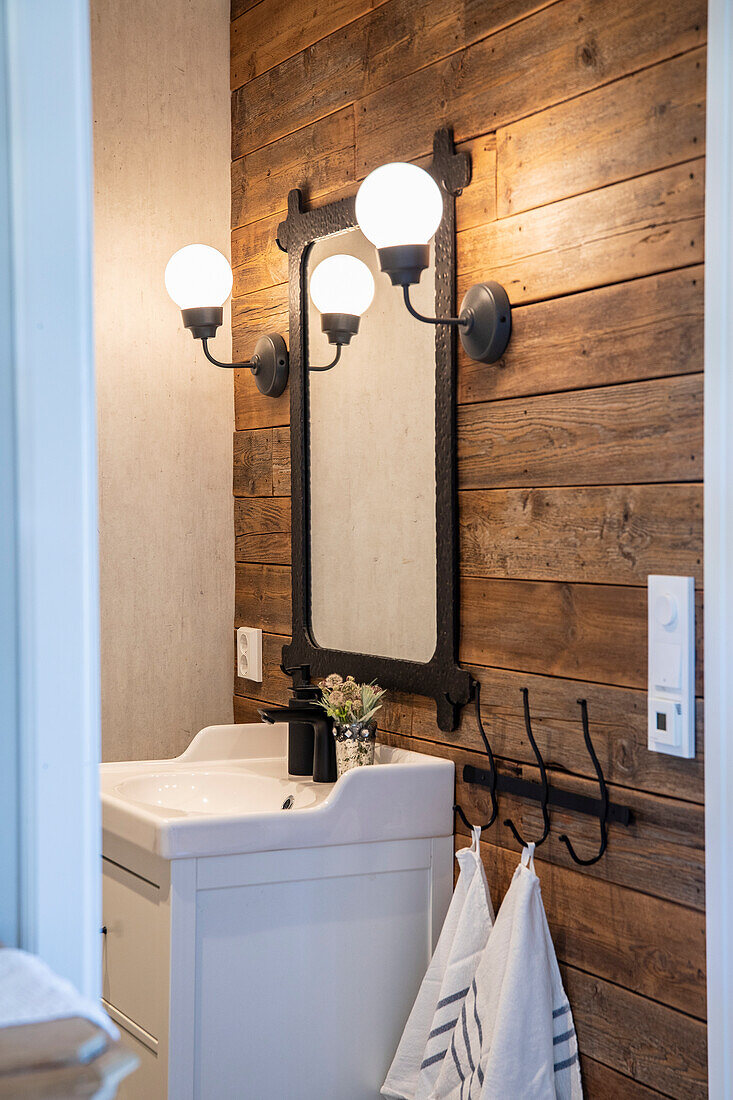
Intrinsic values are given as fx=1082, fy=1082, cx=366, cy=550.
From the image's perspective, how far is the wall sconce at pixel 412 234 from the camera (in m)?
1.72

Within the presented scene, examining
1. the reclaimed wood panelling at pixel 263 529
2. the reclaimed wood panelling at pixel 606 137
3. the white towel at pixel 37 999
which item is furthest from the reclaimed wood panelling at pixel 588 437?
the white towel at pixel 37 999

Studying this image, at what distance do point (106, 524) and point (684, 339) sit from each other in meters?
1.48

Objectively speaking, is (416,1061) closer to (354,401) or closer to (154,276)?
(354,401)

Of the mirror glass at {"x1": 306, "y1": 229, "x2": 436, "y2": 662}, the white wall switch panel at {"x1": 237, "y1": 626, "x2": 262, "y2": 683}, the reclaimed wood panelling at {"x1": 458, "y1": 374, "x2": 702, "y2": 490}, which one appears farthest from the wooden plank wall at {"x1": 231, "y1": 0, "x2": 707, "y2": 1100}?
the white wall switch panel at {"x1": 237, "y1": 626, "x2": 262, "y2": 683}

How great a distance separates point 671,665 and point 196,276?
4.46 ft

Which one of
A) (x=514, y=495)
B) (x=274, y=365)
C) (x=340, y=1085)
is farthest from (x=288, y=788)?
(x=274, y=365)

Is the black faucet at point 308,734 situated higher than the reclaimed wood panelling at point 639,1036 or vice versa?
the black faucet at point 308,734

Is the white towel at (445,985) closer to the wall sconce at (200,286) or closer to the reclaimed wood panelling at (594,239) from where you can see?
the reclaimed wood panelling at (594,239)

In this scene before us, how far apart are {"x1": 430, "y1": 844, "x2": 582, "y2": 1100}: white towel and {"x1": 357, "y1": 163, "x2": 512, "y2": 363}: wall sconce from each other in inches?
32.6

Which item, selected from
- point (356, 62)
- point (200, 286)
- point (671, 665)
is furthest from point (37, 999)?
point (356, 62)

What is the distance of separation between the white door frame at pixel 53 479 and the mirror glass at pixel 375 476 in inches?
46.1

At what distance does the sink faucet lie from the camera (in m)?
2.03

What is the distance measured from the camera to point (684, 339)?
1430mm

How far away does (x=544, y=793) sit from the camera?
5.45 feet
